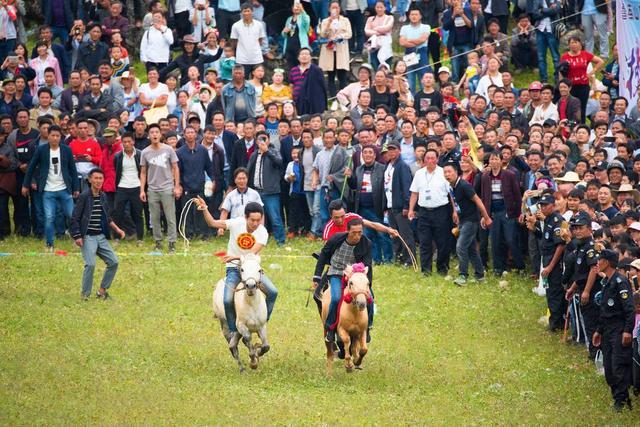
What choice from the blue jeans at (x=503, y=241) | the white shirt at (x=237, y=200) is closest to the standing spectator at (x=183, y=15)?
the white shirt at (x=237, y=200)

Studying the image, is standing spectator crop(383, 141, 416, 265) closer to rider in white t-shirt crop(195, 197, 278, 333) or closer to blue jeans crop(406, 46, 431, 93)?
blue jeans crop(406, 46, 431, 93)

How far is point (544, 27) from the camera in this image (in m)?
29.4

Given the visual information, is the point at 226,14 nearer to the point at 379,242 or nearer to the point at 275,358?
the point at 379,242

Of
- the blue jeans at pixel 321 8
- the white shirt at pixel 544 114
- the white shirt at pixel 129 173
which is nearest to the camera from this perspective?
the white shirt at pixel 544 114

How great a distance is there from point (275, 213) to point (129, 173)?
3018 mm

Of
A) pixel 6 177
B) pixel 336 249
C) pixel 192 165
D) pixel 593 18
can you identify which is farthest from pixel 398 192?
pixel 593 18

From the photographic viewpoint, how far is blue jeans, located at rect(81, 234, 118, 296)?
818 inches

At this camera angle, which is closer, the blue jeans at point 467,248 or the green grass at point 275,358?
the green grass at point 275,358

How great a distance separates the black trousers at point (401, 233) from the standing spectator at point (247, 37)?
7.18 metres

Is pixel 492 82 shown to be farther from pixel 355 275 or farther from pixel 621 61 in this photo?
pixel 355 275

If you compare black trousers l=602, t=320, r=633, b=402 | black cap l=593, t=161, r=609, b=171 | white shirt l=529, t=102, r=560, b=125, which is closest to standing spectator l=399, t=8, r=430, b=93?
white shirt l=529, t=102, r=560, b=125

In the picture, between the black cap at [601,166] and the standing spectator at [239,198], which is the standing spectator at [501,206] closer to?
the black cap at [601,166]

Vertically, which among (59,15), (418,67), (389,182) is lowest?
(389,182)

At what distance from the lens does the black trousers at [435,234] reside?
2286 cm
